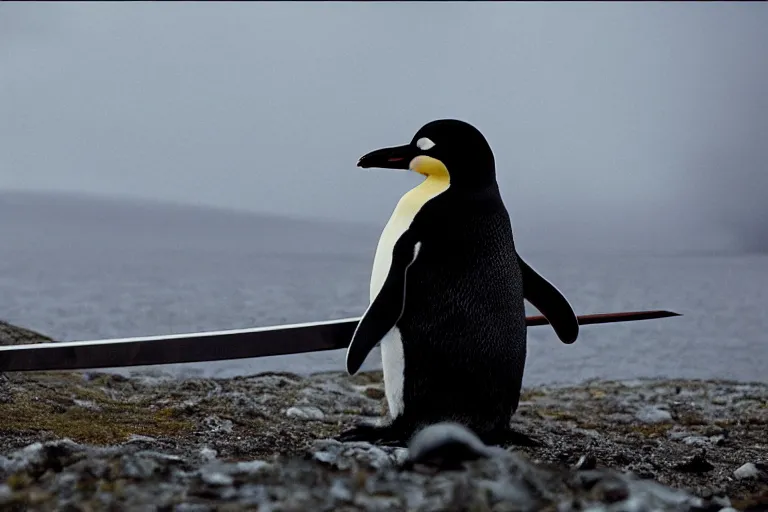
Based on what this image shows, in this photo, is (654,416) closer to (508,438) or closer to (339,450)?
(508,438)

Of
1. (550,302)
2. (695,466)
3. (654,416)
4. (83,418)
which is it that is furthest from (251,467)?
(654,416)

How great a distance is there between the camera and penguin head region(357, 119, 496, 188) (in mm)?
3244

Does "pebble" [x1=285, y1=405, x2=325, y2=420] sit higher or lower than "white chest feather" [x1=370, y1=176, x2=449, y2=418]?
lower

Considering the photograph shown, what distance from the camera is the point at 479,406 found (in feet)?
10.4

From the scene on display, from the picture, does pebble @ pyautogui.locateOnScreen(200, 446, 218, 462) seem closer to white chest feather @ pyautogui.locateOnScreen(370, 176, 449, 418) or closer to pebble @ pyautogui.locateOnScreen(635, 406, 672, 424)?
white chest feather @ pyautogui.locateOnScreen(370, 176, 449, 418)

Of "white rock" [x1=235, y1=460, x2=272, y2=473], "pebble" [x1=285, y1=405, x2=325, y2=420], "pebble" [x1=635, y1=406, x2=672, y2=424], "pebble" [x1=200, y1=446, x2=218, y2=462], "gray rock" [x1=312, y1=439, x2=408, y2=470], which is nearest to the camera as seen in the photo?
"white rock" [x1=235, y1=460, x2=272, y2=473]

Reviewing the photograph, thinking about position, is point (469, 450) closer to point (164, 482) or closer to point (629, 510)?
point (629, 510)

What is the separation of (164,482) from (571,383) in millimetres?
4985

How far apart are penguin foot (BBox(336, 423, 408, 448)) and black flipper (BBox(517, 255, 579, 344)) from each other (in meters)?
0.81

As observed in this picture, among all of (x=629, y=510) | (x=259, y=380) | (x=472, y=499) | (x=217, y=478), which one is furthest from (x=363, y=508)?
(x=259, y=380)

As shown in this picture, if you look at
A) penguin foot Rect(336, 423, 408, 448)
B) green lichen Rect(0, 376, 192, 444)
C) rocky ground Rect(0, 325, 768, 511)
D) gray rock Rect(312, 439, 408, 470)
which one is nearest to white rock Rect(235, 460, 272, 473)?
rocky ground Rect(0, 325, 768, 511)

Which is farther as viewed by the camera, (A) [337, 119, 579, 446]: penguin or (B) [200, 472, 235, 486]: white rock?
(A) [337, 119, 579, 446]: penguin

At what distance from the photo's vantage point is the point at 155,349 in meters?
3.34

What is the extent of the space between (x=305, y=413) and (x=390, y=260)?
1.64m
